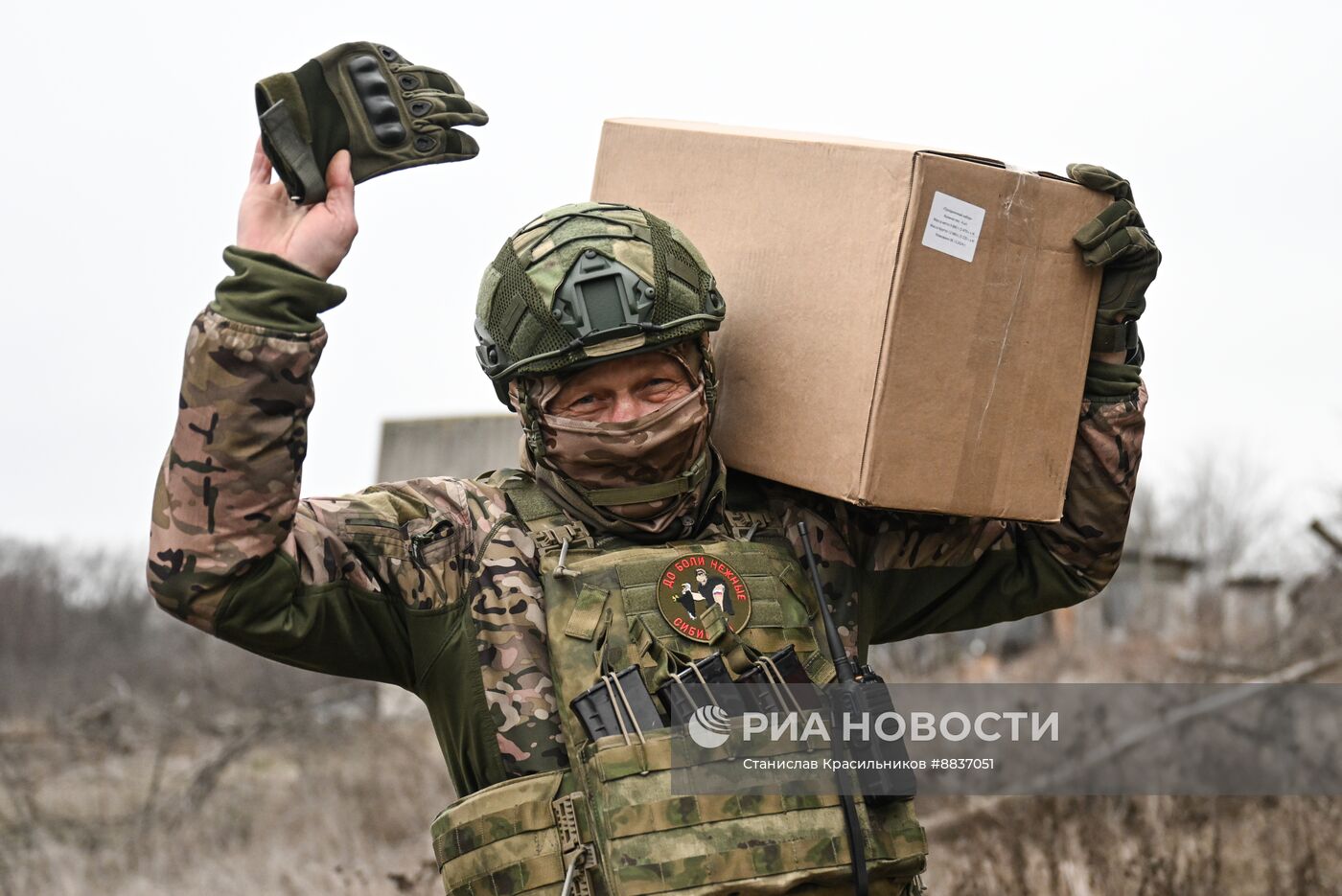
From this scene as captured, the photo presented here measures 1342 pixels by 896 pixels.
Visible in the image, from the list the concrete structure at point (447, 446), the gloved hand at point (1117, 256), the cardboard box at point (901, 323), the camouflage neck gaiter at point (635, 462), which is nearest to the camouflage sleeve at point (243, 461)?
the camouflage neck gaiter at point (635, 462)

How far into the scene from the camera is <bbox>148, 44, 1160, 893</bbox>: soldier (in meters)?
2.78

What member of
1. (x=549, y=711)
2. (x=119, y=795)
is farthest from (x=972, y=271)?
(x=119, y=795)

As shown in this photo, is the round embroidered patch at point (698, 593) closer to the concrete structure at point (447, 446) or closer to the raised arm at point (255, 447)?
the raised arm at point (255, 447)

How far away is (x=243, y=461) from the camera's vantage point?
108 inches

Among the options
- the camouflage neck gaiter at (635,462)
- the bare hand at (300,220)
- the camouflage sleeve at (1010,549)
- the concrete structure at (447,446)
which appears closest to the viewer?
the bare hand at (300,220)

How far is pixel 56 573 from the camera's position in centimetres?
3441

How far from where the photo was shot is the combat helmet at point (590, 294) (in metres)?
3.20

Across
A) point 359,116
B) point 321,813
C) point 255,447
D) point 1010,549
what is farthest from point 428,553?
point 321,813

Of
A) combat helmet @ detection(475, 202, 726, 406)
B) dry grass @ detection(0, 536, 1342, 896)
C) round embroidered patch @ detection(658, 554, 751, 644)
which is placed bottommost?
dry grass @ detection(0, 536, 1342, 896)

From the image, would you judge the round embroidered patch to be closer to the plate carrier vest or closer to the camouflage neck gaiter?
the plate carrier vest

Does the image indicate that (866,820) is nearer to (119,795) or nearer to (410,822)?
(410,822)

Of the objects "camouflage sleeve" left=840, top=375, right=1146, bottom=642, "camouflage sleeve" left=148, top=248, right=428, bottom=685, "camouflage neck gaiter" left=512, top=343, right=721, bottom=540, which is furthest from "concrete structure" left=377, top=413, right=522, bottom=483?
"camouflage sleeve" left=148, top=248, right=428, bottom=685

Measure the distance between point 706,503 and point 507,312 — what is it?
650mm

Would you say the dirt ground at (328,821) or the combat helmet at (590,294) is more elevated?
the combat helmet at (590,294)
